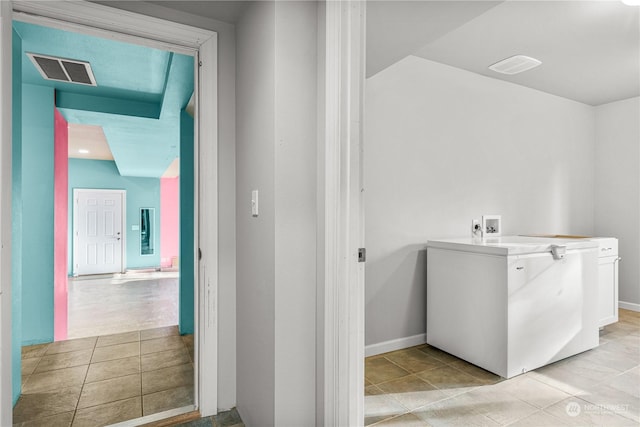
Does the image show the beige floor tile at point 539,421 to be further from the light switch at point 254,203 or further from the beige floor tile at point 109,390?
the beige floor tile at point 109,390

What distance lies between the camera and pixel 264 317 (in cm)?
152

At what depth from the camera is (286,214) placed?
1.42 meters

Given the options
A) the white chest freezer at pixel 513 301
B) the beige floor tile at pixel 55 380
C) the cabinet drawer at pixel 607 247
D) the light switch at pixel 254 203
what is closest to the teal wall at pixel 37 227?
the beige floor tile at pixel 55 380

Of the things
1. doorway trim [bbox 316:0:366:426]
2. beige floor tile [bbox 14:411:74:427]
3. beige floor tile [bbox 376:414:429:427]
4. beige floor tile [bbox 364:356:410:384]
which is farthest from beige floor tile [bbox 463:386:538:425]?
beige floor tile [bbox 14:411:74:427]

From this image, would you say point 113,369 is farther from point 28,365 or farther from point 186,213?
point 186,213

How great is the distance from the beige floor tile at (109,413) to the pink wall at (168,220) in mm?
7357

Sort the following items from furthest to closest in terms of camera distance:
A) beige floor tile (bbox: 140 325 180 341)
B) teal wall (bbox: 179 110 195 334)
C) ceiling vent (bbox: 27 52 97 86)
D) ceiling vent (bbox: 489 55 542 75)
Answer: teal wall (bbox: 179 110 195 334) → beige floor tile (bbox: 140 325 180 341) → ceiling vent (bbox: 489 55 542 75) → ceiling vent (bbox: 27 52 97 86)

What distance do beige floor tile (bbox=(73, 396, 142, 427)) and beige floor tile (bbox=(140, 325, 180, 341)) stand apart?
1247 mm

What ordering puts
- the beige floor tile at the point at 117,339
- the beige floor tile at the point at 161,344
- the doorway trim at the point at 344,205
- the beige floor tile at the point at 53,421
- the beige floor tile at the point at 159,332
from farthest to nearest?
the beige floor tile at the point at 159,332, the beige floor tile at the point at 117,339, the beige floor tile at the point at 161,344, the beige floor tile at the point at 53,421, the doorway trim at the point at 344,205

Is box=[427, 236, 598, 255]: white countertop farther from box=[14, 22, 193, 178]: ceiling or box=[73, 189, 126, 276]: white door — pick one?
box=[73, 189, 126, 276]: white door

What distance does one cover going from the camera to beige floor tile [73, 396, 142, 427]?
1.87 m

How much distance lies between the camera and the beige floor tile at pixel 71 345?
290cm

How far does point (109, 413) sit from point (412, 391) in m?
1.72

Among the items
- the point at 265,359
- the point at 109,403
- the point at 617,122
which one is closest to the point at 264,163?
the point at 265,359
